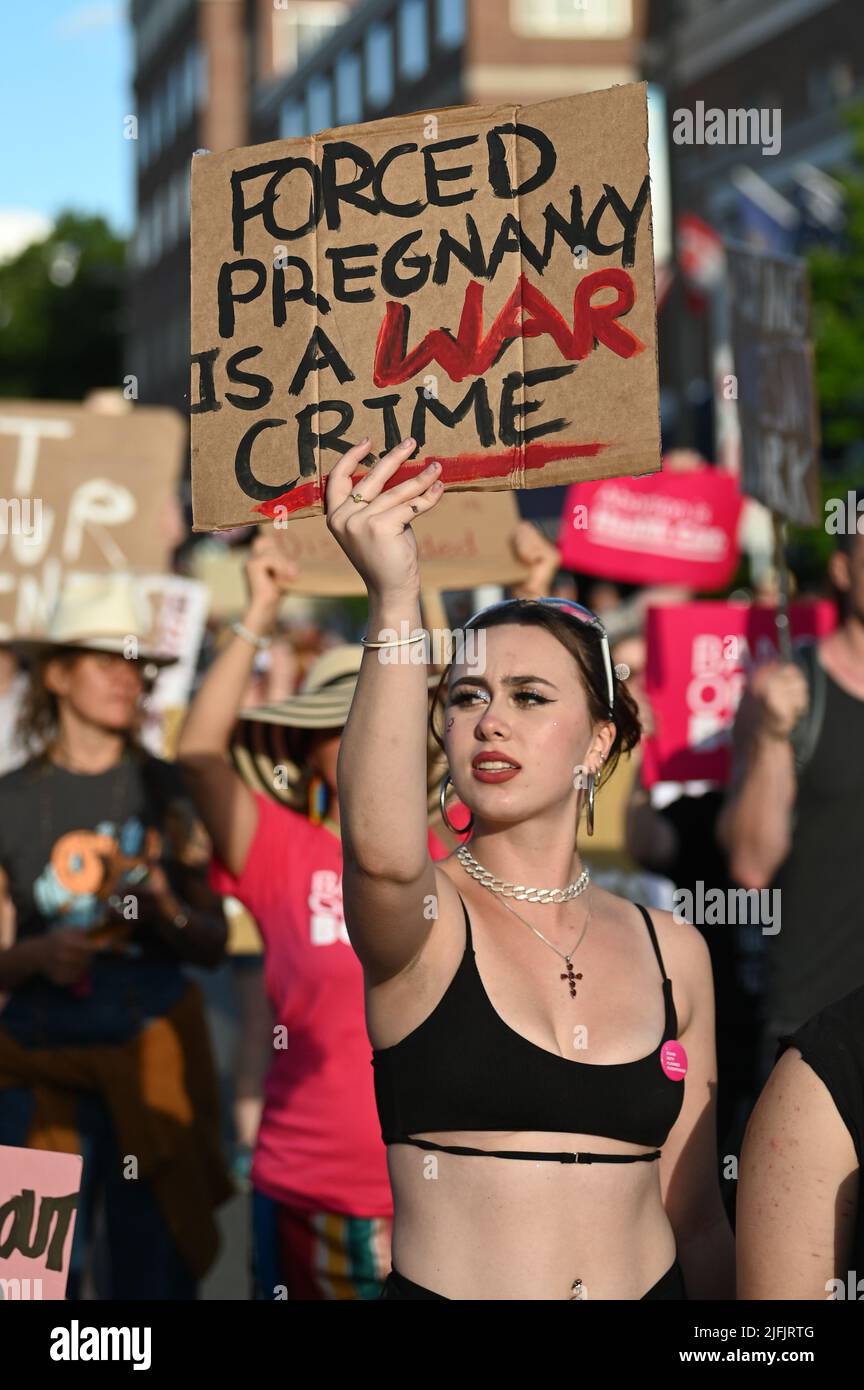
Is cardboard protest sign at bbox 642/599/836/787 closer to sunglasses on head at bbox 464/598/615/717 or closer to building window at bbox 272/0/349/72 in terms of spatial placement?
sunglasses on head at bbox 464/598/615/717

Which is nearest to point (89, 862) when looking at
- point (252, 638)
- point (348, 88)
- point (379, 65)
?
point (252, 638)

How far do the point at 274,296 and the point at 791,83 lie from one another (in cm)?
3430

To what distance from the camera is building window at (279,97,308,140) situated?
54.3 meters

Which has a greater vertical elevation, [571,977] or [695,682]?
[695,682]

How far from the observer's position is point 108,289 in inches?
3031

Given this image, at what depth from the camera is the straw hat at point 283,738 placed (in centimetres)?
431

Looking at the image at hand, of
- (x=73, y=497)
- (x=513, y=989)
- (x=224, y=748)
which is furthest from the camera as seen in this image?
(x=73, y=497)

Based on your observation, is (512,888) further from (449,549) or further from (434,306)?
(449,549)

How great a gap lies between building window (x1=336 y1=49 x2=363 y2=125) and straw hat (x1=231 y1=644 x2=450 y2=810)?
46.3 m

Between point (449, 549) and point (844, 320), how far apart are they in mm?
17662

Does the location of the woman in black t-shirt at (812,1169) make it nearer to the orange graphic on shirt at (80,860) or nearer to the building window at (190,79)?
the orange graphic on shirt at (80,860)

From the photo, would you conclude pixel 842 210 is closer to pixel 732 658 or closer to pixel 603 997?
pixel 732 658

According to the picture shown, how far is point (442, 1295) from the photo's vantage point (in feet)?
8.43
